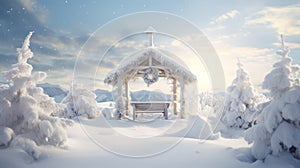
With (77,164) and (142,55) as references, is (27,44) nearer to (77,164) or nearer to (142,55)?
(77,164)

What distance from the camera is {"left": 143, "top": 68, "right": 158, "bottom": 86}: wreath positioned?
16.3 metres

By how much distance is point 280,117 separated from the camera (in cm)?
700

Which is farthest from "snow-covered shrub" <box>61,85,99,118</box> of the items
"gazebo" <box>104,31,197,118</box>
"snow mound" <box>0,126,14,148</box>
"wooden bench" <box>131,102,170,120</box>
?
"snow mound" <box>0,126,14,148</box>

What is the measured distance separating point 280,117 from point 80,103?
1481cm

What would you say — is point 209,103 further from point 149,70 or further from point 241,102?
point 149,70

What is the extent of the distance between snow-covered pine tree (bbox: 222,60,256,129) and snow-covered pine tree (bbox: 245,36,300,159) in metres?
11.1

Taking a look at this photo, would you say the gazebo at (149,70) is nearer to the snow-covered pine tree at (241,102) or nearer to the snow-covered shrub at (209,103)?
the snow-covered shrub at (209,103)

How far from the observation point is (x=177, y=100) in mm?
18625

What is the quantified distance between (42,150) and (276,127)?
7.62m

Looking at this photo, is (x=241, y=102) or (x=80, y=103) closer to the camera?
(x=80, y=103)

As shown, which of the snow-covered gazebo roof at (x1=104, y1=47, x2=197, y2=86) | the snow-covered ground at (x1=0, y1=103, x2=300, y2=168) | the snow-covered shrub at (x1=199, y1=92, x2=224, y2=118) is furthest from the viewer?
the snow-covered shrub at (x1=199, y1=92, x2=224, y2=118)

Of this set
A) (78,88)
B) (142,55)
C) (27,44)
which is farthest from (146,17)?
(78,88)

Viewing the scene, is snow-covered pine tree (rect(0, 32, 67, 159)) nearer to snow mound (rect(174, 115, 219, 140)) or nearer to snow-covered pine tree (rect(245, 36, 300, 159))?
snow mound (rect(174, 115, 219, 140))

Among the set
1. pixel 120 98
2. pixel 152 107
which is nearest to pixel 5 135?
pixel 120 98
